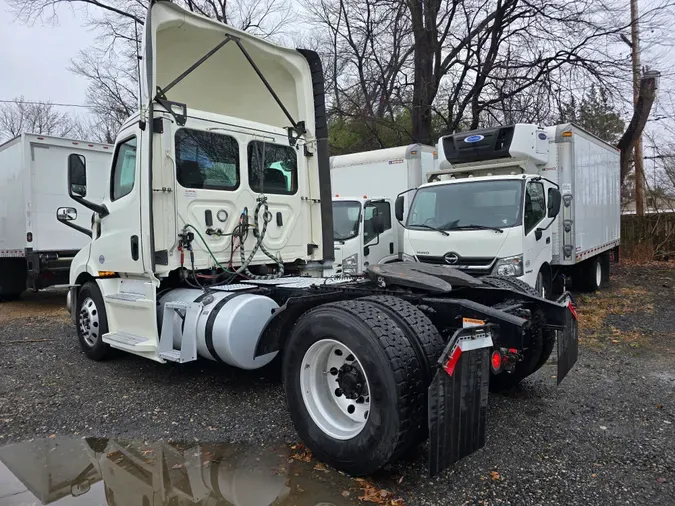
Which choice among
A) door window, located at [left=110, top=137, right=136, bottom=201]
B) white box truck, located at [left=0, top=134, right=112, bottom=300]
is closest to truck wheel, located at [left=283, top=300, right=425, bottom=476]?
door window, located at [left=110, top=137, right=136, bottom=201]

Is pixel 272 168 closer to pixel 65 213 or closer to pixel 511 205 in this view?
pixel 65 213

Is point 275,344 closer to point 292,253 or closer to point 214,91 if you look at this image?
point 292,253

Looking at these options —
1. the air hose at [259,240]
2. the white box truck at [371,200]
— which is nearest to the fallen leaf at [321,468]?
the air hose at [259,240]

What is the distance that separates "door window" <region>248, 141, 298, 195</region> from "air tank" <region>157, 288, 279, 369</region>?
1.58 metres

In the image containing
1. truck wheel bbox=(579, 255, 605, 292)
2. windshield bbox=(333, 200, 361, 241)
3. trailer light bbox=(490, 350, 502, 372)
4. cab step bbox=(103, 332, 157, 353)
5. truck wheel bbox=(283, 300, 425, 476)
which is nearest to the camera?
truck wheel bbox=(283, 300, 425, 476)

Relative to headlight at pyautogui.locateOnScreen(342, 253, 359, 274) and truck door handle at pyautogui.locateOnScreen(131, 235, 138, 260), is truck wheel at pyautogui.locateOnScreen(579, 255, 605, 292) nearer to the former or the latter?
headlight at pyautogui.locateOnScreen(342, 253, 359, 274)

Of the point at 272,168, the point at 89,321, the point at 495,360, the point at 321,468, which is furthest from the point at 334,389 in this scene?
the point at 89,321

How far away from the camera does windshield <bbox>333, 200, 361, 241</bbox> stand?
30.8ft

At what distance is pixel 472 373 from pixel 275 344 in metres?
1.64

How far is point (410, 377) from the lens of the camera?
2.97 meters

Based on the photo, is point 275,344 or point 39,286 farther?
point 39,286

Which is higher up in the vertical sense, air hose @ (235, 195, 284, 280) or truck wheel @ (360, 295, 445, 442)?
air hose @ (235, 195, 284, 280)

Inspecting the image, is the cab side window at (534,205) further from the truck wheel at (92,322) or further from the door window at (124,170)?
the truck wheel at (92,322)

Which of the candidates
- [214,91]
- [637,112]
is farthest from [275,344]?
[637,112]
